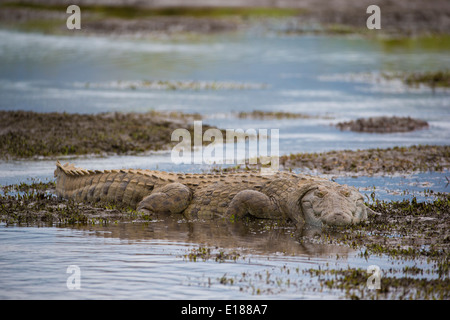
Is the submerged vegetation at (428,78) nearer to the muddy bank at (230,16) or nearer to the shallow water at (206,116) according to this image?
the shallow water at (206,116)

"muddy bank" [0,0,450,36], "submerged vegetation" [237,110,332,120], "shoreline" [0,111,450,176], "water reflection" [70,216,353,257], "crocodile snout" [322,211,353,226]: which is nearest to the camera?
"water reflection" [70,216,353,257]

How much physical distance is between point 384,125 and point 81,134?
10.9 meters

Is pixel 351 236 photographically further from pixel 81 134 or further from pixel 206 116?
pixel 206 116

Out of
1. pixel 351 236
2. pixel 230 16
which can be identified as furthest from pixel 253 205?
pixel 230 16

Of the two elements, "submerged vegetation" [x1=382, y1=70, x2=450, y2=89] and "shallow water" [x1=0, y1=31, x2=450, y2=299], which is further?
"submerged vegetation" [x1=382, y1=70, x2=450, y2=89]

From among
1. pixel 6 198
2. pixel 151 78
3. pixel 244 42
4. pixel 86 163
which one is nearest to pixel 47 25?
pixel 244 42

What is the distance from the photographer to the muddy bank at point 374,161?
1772 cm

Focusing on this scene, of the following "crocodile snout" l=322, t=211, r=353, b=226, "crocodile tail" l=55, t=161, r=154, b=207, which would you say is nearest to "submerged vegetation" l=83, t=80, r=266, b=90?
"crocodile tail" l=55, t=161, r=154, b=207

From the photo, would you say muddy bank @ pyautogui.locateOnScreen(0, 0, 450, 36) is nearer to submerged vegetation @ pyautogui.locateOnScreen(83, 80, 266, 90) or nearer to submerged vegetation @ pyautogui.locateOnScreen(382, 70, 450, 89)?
submerged vegetation @ pyautogui.locateOnScreen(382, 70, 450, 89)

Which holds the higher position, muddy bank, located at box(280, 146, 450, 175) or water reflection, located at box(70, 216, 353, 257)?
muddy bank, located at box(280, 146, 450, 175)

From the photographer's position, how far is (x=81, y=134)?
21.9m

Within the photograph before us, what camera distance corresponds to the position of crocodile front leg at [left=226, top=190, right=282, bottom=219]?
42.7 ft

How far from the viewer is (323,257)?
1053cm

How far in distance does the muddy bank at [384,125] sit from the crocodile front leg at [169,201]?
13.4 metres
